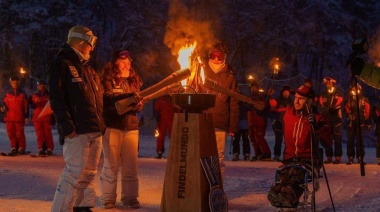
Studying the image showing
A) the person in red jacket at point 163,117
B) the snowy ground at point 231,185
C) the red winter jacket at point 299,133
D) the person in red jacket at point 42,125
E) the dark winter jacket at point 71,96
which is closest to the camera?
the dark winter jacket at point 71,96

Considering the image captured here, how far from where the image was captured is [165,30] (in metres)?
27.2

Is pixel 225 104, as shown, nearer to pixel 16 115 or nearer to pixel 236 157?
pixel 236 157

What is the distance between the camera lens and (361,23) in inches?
1222

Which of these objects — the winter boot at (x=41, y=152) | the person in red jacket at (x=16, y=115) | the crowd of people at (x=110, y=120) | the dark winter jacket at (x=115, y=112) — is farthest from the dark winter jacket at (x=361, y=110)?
the dark winter jacket at (x=115, y=112)

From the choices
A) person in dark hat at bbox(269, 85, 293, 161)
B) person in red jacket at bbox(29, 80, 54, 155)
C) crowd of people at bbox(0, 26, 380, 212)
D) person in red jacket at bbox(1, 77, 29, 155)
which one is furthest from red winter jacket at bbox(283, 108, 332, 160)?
person in red jacket at bbox(1, 77, 29, 155)

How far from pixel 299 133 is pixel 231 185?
2855mm

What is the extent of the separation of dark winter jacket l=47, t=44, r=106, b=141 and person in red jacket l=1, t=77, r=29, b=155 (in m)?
9.41

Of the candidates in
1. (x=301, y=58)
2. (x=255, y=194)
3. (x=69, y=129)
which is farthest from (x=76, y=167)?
(x=301, y=58)

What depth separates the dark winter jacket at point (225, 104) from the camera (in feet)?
26.6

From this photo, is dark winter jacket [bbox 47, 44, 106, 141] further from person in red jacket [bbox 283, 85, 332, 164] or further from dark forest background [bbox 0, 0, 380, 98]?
dark forest background [bbox 0, 0, 380, 98]

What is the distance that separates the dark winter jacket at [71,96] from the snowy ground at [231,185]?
158 centimetres

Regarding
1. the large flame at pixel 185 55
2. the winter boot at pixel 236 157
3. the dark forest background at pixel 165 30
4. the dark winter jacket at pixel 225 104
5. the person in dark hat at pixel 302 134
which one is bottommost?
the winter boot at pixel 236 157

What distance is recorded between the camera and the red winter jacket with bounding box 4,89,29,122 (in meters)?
15.5

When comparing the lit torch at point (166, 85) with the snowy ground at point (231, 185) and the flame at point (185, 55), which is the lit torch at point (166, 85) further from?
the snowy ground at point (231, 185)
